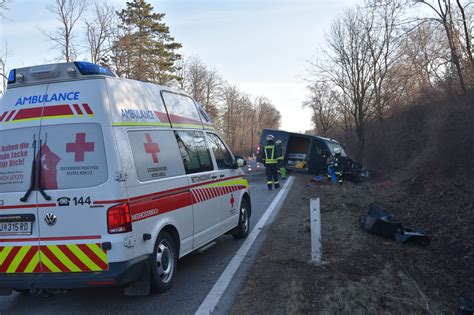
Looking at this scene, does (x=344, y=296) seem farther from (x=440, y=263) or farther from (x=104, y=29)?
(x=104, y=29)

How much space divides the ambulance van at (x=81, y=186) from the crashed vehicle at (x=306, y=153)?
51.3 ft

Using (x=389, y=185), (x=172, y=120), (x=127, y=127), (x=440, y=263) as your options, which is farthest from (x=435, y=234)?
(x=389, y=185)

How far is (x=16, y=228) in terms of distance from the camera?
4703 mm

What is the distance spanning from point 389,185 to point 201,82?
4964cm

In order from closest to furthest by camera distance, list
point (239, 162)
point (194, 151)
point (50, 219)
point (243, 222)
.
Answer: point (50, 219)
point (194, 151)
point (239, 162)
point (243, 222)

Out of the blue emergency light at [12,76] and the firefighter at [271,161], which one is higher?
the blue emergency light at [12,76]

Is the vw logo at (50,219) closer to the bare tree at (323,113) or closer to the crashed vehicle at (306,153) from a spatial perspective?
the crashed vehicle at (306,153)

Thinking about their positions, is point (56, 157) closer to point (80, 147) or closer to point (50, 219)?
point (80, 147)

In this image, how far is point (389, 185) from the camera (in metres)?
19.3

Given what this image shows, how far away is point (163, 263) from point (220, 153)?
263cm

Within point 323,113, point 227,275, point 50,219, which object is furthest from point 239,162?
point 323,113

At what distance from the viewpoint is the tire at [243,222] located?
8.05m

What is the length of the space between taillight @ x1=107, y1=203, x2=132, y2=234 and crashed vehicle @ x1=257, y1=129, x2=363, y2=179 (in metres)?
16.2

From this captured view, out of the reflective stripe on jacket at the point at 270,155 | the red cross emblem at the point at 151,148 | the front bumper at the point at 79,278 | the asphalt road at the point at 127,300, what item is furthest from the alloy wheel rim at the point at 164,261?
the reflective stripe on jacket at the point at 270,155
